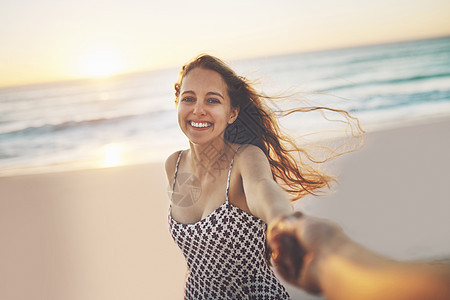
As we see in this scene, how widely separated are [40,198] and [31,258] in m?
1.47

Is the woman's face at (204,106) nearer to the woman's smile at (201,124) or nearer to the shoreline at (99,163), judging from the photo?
the woman's smile at (201,124)

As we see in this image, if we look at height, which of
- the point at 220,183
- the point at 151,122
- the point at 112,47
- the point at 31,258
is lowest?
the point at 31,258

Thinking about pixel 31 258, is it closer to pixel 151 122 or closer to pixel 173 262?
pixel 173 262

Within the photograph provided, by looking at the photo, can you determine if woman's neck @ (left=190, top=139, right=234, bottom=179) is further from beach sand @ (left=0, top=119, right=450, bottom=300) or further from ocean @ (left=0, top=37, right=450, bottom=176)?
beach sand @ (left=0, top=119, right=450, bottom=300)

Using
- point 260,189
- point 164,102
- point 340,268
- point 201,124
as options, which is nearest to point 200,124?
point 201,124

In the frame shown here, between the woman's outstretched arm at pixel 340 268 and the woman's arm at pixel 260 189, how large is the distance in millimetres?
419

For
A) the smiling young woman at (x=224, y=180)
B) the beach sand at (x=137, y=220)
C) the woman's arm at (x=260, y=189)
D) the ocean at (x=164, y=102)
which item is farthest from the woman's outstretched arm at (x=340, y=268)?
the beach sand at (x=137, y=220)

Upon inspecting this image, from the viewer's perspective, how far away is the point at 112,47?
1848 centimetres

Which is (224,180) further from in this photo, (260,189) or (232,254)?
(260,189)

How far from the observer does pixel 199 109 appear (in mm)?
2182

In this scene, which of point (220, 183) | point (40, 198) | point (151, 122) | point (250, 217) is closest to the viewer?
point (250, 217)

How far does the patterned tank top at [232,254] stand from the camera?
2.08 meters

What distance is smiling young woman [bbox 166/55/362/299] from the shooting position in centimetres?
209

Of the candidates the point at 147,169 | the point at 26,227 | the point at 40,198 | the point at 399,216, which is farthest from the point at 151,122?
the point at 399,216
